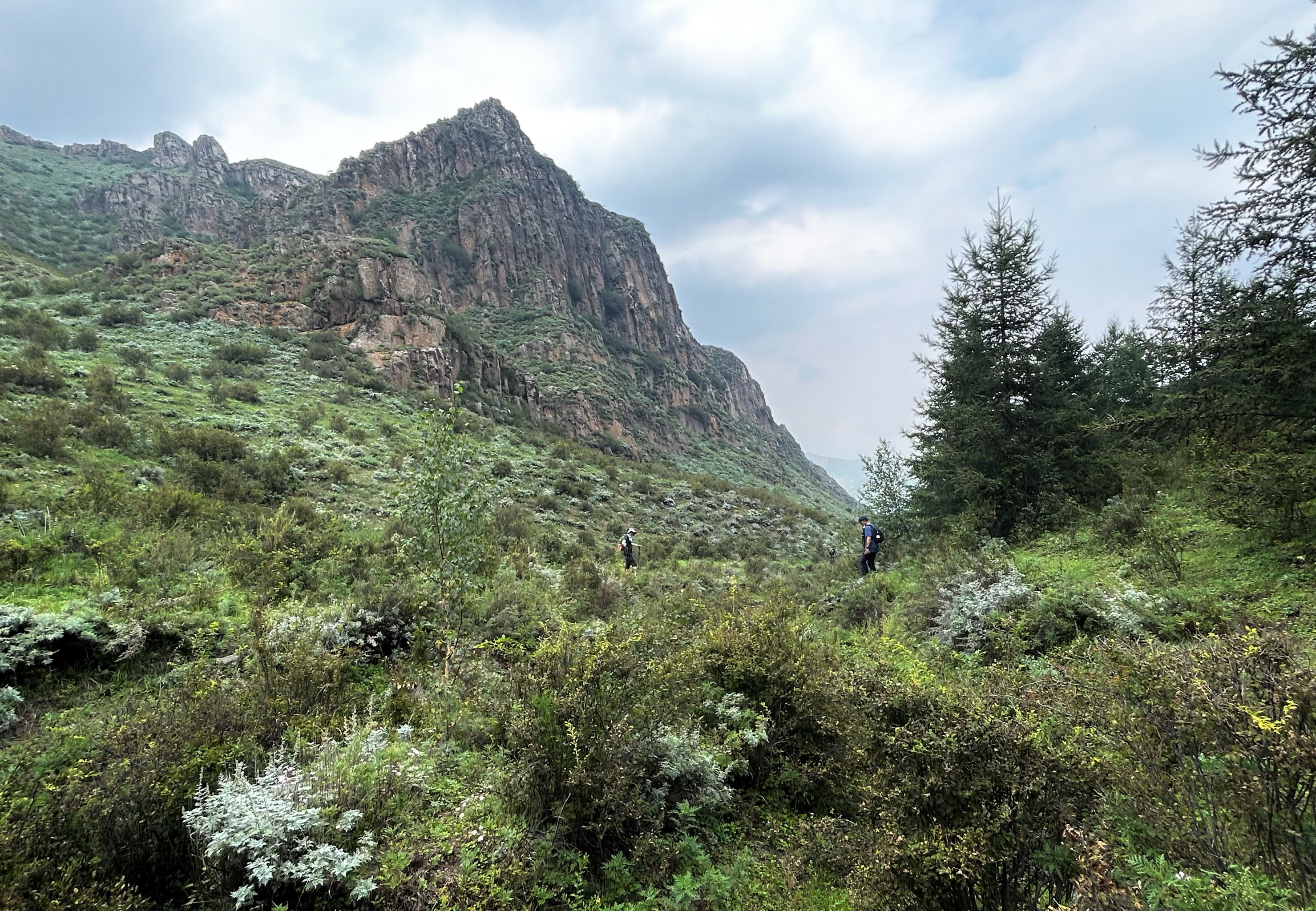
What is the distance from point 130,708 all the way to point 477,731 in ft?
8.58

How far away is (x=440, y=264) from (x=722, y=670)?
223ft

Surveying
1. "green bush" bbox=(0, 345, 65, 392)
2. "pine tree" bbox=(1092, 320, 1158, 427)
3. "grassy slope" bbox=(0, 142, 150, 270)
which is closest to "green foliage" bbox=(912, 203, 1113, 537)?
"pine tree" bbox=(1092, 320, 1158, 427)

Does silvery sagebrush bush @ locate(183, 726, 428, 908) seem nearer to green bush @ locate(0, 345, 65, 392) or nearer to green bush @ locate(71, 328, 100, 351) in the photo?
green bush @ locate(0, 345, 65, 392)

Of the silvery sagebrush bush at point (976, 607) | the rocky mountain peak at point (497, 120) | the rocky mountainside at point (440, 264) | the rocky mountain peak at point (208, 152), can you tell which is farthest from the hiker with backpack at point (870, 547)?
the rocky mountain peak at point (208, 152)

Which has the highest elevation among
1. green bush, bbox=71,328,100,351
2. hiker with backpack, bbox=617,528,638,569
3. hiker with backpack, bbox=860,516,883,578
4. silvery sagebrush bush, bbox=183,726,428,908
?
green bush, bbox=71,328,100,351

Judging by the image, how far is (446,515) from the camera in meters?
6.99

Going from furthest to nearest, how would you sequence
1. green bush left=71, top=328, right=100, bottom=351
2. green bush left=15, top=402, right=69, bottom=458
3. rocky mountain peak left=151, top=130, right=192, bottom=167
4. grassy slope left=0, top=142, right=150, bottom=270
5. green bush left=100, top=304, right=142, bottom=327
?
rocky mountain peak left=151, top=130, right=192, bottom=167
grassy slope left=0, top=142, right=150, bottom=270
green bush left=100, top=304, right=142, bottom=327
green bush left=71, top=328, right=100, bottom=351
green bush left=15, top=402, right=69, bottom=458

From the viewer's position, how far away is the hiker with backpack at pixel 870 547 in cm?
1273

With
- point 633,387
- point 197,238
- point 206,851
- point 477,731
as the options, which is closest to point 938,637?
point 477,731

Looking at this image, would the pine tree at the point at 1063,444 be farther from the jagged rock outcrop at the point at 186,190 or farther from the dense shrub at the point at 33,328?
the jagged rock outcrop at the point at 186,190

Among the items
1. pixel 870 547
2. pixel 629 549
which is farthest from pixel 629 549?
pixel 870 547

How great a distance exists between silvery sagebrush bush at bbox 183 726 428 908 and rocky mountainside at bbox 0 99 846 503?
3126 cm

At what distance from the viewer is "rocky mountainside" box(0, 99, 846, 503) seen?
34.3 meters

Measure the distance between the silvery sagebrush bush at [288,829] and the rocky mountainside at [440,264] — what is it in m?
31.3
